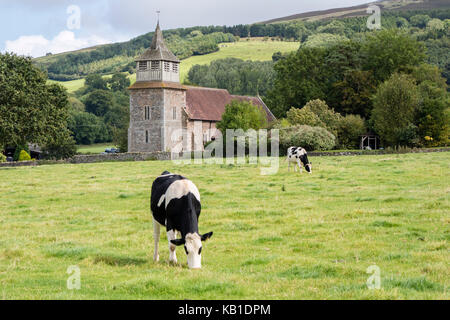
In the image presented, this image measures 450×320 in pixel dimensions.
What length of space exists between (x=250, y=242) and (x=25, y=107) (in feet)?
146

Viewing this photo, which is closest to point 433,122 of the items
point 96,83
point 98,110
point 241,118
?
point 241,118

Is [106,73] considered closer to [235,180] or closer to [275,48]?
[275,48]

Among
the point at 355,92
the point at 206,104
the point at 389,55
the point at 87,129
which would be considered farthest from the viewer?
the point at 87,129

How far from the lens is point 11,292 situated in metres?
8.14

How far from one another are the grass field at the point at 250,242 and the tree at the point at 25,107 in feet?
97.4

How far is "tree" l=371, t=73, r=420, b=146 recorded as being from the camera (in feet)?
178

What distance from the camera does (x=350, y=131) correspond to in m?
59.4

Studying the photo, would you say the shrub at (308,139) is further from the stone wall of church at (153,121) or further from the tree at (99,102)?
the tree at (99,102)

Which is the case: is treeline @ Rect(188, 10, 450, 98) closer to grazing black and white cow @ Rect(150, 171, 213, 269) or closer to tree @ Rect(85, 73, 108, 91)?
tree @ Rect(85, 73, 108, 91)

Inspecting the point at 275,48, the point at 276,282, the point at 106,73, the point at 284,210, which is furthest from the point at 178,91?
the point at 106,73

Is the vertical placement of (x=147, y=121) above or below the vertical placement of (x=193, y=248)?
above

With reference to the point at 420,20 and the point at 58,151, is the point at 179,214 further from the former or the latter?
the point at 420,20

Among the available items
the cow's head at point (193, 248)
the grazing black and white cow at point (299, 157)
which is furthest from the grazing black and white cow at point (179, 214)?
the grazing black and white cow at point (299, 157)

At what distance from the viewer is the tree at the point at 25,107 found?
50.9 metres
